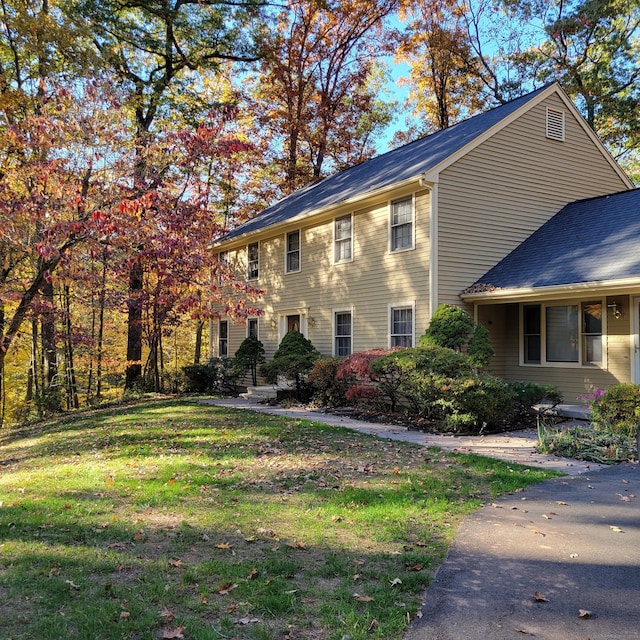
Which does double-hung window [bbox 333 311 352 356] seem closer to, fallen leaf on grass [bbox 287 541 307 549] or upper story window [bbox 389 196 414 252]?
upper story window [bbox 389 196 414 252]

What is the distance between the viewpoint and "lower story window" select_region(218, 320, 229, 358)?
2032 cm

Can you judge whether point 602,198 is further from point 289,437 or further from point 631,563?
point 631,563

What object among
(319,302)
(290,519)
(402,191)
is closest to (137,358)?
(319,302)

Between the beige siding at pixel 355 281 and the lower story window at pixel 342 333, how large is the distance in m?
0.17

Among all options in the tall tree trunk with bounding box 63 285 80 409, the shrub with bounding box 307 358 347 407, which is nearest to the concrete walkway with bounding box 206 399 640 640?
the shrub with bounding box 307 358 347 407

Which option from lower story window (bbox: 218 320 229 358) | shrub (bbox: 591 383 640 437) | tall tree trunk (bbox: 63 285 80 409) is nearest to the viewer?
shrub (bbox: 591 383 640 437)

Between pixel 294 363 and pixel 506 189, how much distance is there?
6.36m

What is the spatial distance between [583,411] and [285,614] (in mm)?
8575

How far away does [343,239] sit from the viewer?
14773 millimetres

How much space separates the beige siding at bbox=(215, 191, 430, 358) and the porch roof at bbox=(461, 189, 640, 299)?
4.38ft

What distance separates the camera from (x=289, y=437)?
8.48m

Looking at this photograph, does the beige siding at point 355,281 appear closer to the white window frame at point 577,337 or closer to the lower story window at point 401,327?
the lower story window at point 401,327

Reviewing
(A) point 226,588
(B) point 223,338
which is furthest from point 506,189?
(A) point 226,588

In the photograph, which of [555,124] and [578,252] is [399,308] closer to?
[578,252]
